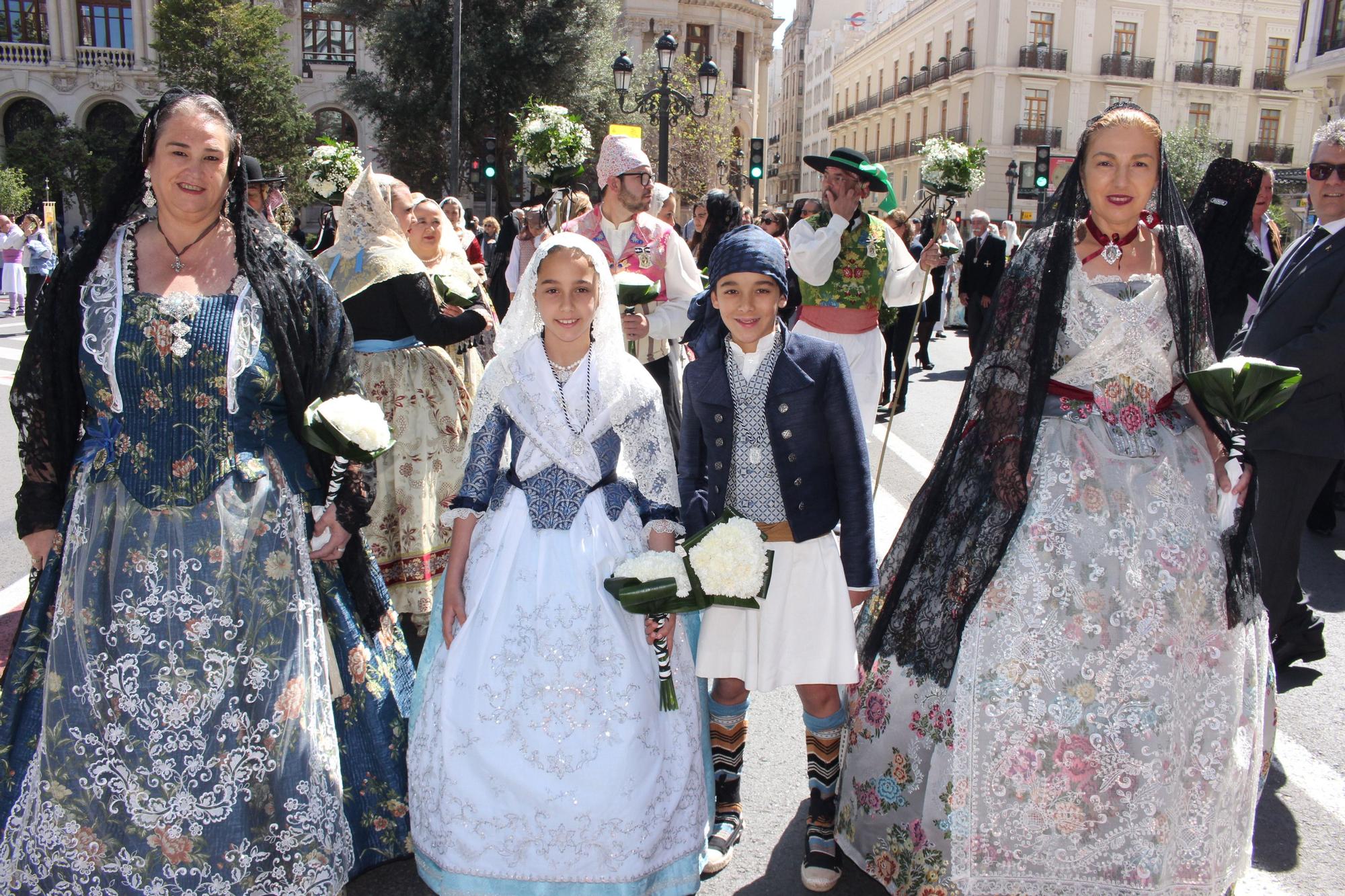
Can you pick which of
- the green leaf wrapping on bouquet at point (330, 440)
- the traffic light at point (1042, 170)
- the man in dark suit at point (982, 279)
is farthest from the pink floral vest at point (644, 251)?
the traffic light at point (1042, 170)

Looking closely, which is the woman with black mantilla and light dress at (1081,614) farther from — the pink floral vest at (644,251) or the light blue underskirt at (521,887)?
the pink floral vest at (644,251)

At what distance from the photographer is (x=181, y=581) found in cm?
281

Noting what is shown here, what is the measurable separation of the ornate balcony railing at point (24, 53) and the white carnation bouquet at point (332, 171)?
44.9m

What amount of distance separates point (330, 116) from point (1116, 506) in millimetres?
48051

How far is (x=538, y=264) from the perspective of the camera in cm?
323

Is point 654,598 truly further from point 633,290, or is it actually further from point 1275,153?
point 1275,153

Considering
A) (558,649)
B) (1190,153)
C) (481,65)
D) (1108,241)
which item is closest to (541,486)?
(558,649)

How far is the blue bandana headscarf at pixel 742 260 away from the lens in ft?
10.4

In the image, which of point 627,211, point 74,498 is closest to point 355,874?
point 74,498

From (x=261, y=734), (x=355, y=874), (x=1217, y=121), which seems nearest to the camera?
(x=261, y=734)

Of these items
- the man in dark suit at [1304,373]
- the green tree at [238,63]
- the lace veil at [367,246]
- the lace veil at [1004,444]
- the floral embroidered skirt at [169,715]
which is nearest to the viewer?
the floral embroidered skirt at [169,715]

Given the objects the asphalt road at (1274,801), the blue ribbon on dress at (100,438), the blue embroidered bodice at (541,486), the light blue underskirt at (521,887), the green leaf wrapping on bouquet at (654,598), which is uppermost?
the blue ribbon on dress at (100,438)

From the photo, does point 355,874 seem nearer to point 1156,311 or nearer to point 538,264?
point 538,264

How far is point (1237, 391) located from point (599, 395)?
184 centimetres
